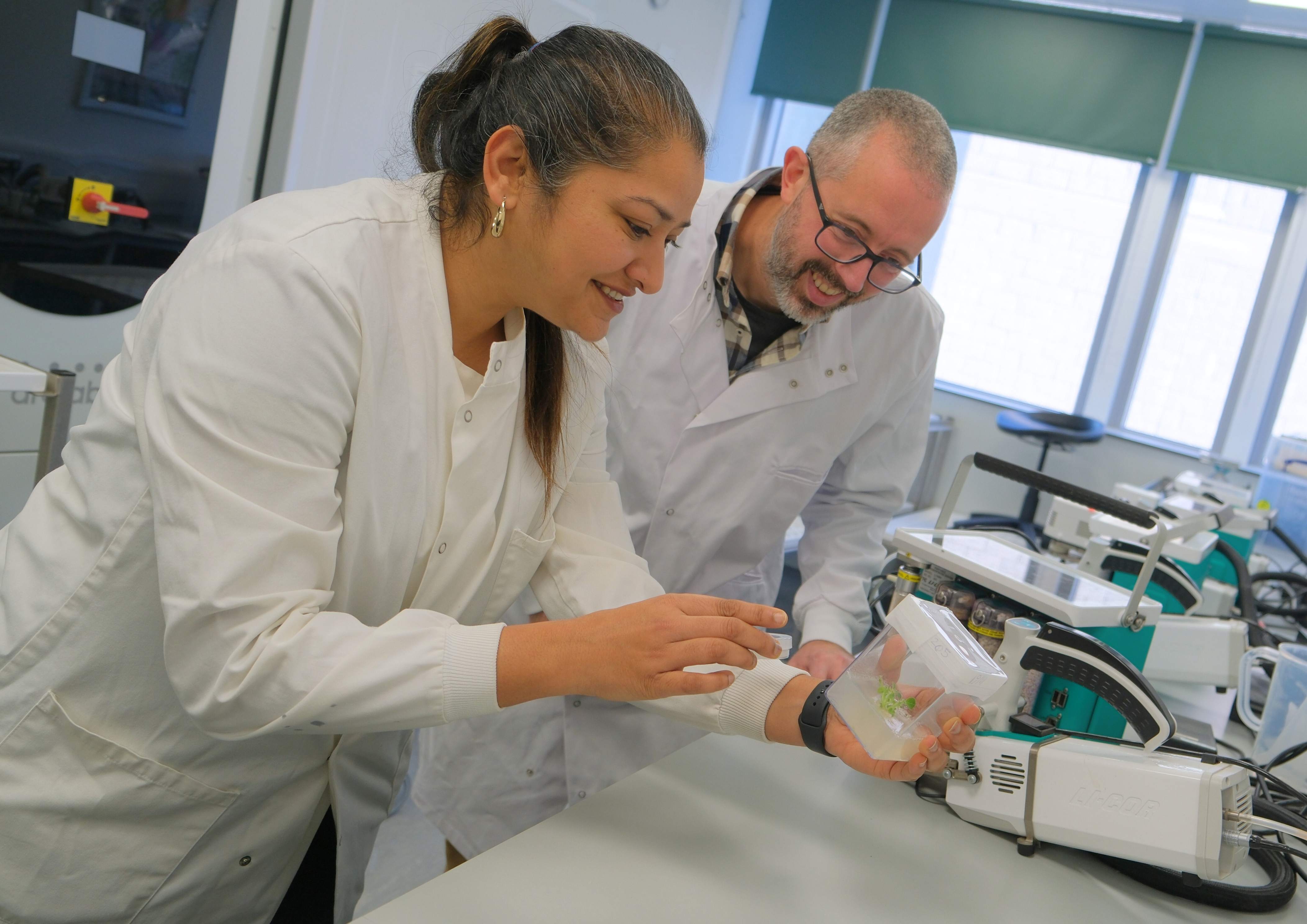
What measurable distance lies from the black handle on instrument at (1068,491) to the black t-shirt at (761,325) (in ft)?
1.25

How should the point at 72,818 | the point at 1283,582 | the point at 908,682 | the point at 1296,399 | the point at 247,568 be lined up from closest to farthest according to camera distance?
the point at 247,568, the point at 72,818, the point at 908,682, the point at 1283,582, the point at 1296,399

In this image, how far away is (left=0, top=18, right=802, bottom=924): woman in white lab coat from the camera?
76 centimetres

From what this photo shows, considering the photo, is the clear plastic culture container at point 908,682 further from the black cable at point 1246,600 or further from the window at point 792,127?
the window at point 792,127

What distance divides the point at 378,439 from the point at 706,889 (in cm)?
52

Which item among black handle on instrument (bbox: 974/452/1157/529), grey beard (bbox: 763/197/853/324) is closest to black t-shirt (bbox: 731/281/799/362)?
grey beard (bbox: 763/197/853/324)

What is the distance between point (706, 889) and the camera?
0.87 m

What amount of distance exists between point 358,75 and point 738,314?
1603mm

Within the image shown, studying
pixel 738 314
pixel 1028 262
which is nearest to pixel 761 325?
pixel 738 314

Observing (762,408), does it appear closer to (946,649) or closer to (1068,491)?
(1068,491)

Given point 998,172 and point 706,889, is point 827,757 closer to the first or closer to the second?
point 706,889

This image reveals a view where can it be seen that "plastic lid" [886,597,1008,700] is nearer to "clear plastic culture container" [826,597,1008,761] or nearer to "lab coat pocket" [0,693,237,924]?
"clear plastic culture container" [826,597,1008,761]

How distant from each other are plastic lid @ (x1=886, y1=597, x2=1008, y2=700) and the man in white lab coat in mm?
401

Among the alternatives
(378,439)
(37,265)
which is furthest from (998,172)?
(378,439)

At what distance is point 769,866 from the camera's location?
932 mm
